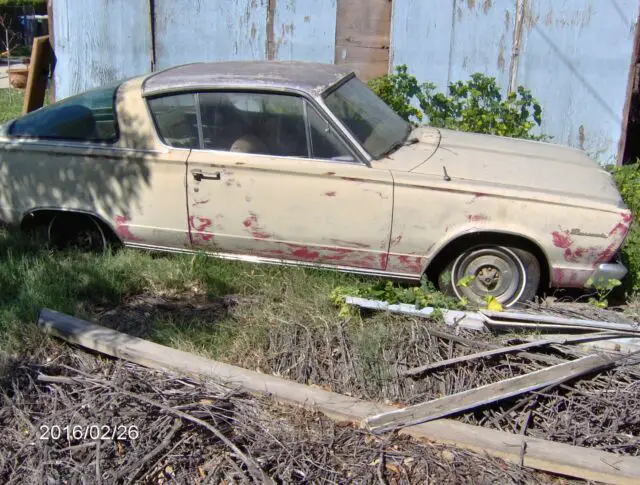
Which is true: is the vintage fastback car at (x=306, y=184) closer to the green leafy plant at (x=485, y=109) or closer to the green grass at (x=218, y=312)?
the green grass at (x=218, y=312)

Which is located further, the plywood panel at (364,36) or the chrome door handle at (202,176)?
the plywood panel at (364,36)

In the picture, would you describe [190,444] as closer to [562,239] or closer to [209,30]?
[562,239]

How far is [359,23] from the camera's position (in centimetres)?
818

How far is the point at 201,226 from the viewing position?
16.2 feet

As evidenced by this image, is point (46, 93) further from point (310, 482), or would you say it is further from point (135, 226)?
point (310, 482)

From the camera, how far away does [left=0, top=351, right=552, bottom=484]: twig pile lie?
10.7ft

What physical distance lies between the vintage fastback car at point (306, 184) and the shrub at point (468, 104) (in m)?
2.50

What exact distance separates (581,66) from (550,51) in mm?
364

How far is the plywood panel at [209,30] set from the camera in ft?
27.7

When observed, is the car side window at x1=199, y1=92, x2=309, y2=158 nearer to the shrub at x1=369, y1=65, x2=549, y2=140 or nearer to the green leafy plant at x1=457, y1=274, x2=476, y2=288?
the green leafy plant at x1=457, y1=274, x2=476, y2=288

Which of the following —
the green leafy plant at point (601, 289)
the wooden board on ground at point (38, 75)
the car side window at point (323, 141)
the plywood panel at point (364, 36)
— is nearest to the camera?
the green leafy plant at point (601, 289)

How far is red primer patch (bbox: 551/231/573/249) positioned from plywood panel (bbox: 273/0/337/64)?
452 cm

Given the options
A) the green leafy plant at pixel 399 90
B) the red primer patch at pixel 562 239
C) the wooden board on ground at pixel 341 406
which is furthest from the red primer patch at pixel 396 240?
the green leafy plant at pixel 399 90

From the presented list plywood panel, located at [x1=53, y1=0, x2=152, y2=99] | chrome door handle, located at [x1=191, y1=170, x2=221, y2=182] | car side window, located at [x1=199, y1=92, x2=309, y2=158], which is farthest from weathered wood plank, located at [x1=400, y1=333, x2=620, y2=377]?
plywood panel, located at [x1=53, y1=0, x2=152, y2=99]
